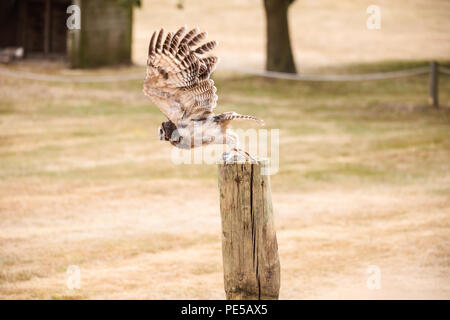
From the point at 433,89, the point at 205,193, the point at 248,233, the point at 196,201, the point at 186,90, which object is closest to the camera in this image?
the point at 248,233

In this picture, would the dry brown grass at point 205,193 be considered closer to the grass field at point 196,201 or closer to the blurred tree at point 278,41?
the grass field at point 196,201

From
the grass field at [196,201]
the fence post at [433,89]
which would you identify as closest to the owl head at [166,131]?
the grass field at [196,201]

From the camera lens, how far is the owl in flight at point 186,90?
178 inches

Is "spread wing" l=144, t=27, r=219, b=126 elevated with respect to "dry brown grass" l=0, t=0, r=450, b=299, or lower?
elevated

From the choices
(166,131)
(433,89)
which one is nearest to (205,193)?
(166,131)

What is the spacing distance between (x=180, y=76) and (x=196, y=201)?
4800 mm

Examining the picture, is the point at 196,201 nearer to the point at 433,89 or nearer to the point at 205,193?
the point at 205,193

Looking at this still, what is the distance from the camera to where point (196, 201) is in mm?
9242

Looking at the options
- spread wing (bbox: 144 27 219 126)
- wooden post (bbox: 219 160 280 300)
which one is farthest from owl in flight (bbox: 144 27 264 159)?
wooden post (bbox: 219 160 280 300)

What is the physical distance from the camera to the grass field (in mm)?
6441

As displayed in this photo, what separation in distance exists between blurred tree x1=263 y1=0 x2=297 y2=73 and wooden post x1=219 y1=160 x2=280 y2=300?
14436 mm

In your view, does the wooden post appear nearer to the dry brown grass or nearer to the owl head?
the owl head

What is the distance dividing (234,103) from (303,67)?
666 centimetres
